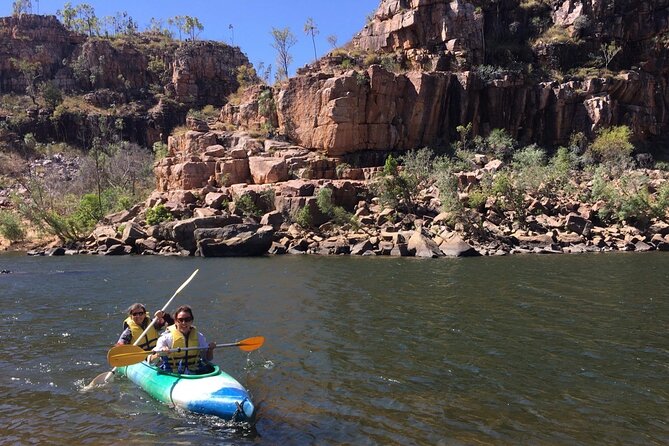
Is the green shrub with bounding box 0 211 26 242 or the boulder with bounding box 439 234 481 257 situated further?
the green shrub with bounding box 0 211 26 242

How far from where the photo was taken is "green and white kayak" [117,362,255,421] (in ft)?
27.9

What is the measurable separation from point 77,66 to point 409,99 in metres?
64.9

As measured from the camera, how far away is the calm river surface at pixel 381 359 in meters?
8.45

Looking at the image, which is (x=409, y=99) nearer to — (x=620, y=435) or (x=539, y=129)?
(x=539, y=129)

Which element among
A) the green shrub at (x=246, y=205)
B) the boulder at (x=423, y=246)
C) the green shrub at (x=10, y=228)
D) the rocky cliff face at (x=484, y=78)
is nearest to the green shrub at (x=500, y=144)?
the rocky cliff face at (x=484, y=78)

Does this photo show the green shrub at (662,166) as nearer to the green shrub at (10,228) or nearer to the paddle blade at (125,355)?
the paddle blade at (125,355)

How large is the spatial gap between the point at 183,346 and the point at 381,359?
4.60 meters

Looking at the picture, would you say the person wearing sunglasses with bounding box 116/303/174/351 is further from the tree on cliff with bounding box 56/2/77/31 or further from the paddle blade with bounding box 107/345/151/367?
the tree on cliff with bounding box 56/2/77/31

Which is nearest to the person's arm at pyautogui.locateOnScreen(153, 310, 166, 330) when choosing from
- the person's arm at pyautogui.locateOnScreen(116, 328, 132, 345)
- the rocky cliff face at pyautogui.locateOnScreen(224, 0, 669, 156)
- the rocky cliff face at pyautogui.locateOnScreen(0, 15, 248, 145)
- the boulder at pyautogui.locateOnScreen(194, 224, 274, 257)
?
the person's arm at pyautogui.locateOnScreen(116, 328, 132, 345)

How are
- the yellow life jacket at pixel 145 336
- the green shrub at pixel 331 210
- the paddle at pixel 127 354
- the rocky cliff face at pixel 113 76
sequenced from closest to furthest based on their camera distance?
the paddle at pixel 127 354 < the yellow life jacket at pixel 145 336 < the green shrub at pixel 331 210 < the rocky cliff face at pixel 113 76

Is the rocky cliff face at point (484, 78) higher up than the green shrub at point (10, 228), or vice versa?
the rocky cliff face at point (484, 78)

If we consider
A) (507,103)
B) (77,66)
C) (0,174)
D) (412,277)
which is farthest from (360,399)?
(77,66)

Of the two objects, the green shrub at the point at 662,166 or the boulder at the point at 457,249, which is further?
the green shrub at the point at 662,166

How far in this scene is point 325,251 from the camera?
3612 cm
